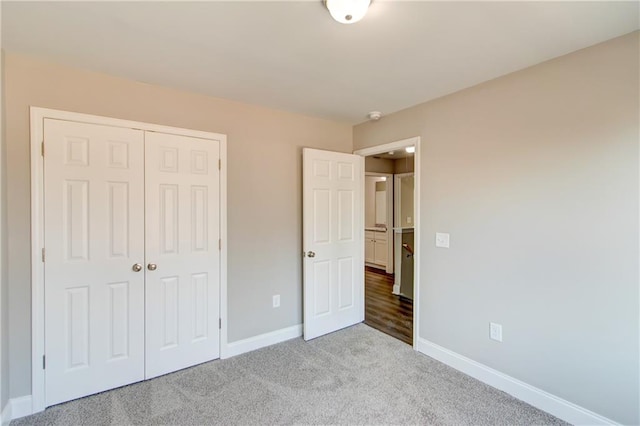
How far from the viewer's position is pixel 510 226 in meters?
2.22

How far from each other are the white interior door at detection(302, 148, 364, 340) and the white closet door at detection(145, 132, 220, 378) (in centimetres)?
92

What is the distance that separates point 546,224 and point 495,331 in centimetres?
91

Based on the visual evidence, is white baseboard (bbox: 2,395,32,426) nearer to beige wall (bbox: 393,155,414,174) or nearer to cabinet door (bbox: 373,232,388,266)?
cabinet door (bbox: 373,232,388,266)

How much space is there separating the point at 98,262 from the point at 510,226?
3.08m

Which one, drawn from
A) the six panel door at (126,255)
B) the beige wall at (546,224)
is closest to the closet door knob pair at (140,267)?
the six panel door at (126,255)

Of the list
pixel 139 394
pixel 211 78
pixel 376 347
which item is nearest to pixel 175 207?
pixel 211 78

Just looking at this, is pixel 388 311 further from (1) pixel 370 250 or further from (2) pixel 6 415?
(2) pixel 6 415

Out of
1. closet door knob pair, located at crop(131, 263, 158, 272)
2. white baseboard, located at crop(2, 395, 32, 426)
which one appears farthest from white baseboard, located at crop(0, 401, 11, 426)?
closet door knob pair, located at crop(131, 263, 158, 272)

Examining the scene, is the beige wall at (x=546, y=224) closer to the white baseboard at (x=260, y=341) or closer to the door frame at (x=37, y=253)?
the white baseboard at (x=260, y=341)

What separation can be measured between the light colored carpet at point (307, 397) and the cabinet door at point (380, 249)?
3558mm

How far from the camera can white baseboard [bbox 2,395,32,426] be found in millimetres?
1896

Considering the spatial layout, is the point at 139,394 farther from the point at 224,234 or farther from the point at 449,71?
the point at 449,71

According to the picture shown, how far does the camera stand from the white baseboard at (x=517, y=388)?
6.10 ft

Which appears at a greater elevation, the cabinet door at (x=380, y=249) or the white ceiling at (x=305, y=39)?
the white ceiling at (x=305, y=39)
